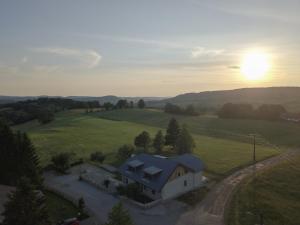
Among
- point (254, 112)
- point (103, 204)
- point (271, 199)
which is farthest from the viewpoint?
point (254, 112)

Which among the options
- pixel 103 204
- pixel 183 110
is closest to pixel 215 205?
pixel 103 204

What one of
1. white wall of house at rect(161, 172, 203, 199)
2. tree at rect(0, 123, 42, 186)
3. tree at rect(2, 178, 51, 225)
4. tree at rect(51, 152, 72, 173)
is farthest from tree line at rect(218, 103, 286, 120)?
tree at rect(2, 178, 51, 225)

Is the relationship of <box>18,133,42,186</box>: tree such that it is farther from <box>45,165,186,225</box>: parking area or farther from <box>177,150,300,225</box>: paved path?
<box>177,150,300,225</box>: paved path

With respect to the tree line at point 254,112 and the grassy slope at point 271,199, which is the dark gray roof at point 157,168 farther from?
the tree line at point 254,112

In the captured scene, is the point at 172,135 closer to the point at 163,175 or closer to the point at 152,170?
the point at 152,170

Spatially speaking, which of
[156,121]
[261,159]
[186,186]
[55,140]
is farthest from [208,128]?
[186,186]

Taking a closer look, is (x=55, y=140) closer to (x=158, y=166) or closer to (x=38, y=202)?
(x=158, y=166)

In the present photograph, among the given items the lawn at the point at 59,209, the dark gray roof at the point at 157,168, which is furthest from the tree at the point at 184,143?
the lawn at the point at 59,209
